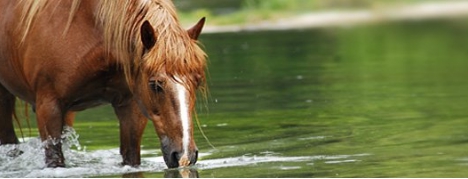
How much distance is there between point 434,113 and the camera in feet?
42.7

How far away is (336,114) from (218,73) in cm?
748

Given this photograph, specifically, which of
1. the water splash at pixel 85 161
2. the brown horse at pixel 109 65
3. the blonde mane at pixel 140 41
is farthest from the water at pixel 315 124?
the blonde mane at pixel 140 41

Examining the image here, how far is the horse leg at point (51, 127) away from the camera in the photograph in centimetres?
946

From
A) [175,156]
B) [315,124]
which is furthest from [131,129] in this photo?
[315,124]

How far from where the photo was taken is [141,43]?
8.83m

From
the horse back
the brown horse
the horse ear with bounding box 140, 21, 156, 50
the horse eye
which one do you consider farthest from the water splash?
the horse ear with bounding box 140, 21, 156, 50

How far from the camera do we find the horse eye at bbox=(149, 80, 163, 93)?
341 inches

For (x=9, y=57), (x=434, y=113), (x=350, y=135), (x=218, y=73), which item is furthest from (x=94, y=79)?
(x=218, y=73)

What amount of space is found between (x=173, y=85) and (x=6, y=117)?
2554mm

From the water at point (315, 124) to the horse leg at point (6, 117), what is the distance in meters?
0.08

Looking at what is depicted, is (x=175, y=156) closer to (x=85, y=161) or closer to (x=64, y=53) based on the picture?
(x=64, y=53)

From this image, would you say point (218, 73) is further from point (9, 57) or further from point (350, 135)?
point (9, 57)

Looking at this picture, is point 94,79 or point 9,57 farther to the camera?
point 9,57

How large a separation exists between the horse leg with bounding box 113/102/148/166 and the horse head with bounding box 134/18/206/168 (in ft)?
2.82
